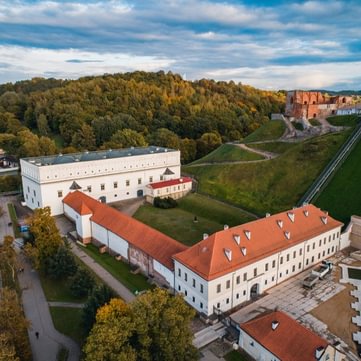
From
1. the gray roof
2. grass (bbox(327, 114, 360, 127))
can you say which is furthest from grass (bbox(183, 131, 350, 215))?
the gray roof

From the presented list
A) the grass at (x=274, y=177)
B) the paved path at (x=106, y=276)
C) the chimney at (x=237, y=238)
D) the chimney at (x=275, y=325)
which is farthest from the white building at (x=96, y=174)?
the chimney at (x=275, y=325)

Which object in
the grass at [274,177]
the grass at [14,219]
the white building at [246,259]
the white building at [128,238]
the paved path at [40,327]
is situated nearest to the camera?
the paved path at [40,327]

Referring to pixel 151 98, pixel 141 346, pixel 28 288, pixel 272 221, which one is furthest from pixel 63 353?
pixel 151 98

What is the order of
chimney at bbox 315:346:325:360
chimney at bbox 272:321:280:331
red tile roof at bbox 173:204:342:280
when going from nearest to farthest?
chimney at bbox 315:346:325:360 → chimney at bbox 272:321:280:331 → red tile roof at bbox 173:204:342:280

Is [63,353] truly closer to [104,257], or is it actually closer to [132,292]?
[132,292]

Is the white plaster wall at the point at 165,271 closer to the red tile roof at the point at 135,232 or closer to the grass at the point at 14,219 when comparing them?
the red tile roof at the point at 135,232

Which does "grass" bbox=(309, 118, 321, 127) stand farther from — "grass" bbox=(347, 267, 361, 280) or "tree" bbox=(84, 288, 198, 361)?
"tree" bbox=(84, 288, 198, 361)
